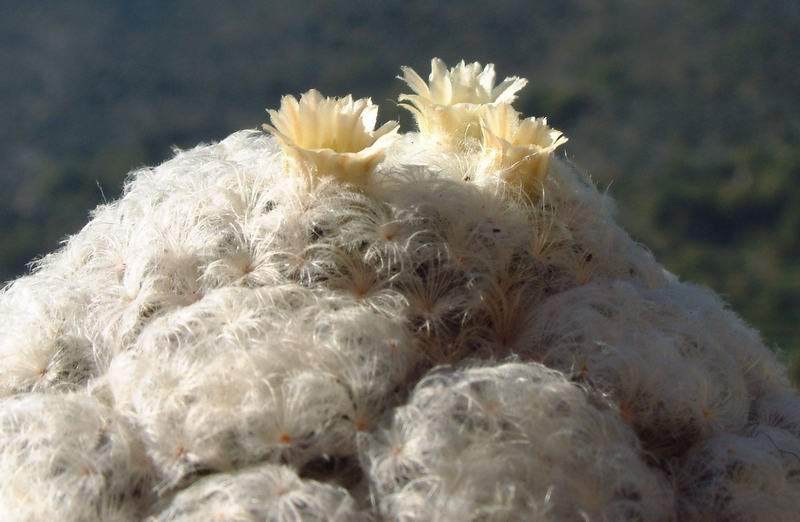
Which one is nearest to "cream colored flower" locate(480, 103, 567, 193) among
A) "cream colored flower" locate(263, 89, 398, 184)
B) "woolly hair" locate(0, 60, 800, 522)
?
"woolly hair" locate(0, 60, 800, 522)

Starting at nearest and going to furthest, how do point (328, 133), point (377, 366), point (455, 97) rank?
A: point (377, 366) → point (328, 133) → point (455, 97)

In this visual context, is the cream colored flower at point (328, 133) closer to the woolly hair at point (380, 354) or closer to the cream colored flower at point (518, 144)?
the woolly hair at point (380, 354)

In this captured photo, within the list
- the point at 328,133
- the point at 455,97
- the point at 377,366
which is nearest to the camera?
the point at 377,366

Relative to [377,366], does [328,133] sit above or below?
above

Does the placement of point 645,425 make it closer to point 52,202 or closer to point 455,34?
point 52,202

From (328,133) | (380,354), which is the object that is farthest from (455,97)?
(380,354)

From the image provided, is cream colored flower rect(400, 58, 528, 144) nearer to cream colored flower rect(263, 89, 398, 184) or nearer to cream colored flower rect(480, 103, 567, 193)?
cream colored flower rect(480, 103, 567, 193)

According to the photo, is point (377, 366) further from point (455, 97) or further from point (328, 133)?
point (455, 97)
